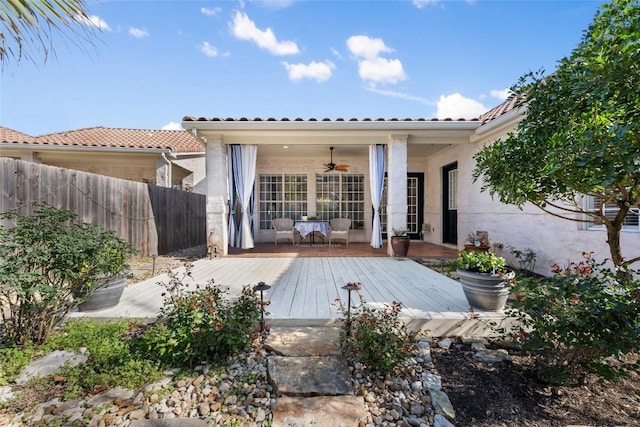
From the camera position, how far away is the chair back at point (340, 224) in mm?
7770

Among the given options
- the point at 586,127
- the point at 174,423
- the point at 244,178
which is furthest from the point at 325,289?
the point at 244,178

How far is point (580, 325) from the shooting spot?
149 cm

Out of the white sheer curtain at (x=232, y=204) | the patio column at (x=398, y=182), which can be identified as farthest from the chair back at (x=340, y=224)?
the white sheer curtain at (x=232, y=204)

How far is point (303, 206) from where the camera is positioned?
8.65 meters

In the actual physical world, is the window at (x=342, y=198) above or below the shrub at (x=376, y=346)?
above

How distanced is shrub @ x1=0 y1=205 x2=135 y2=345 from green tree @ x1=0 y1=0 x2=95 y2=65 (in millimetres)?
1228

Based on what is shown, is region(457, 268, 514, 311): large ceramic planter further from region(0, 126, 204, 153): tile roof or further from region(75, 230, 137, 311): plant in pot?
region(0, 126, 204, 153): tile roof

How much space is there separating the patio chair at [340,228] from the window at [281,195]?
109 centimetres

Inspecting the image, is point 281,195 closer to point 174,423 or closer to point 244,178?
point 244,178

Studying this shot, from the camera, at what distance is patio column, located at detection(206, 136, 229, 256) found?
5820 mm

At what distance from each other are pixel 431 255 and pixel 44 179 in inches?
276

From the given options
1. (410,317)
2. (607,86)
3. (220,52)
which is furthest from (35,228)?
(220,52)

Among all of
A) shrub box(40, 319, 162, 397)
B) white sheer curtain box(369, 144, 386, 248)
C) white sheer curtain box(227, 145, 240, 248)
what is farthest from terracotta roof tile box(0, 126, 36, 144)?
white sheer curtain box(369, 144, 386, 248)

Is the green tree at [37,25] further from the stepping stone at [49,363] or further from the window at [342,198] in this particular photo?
the window at [342,198]
